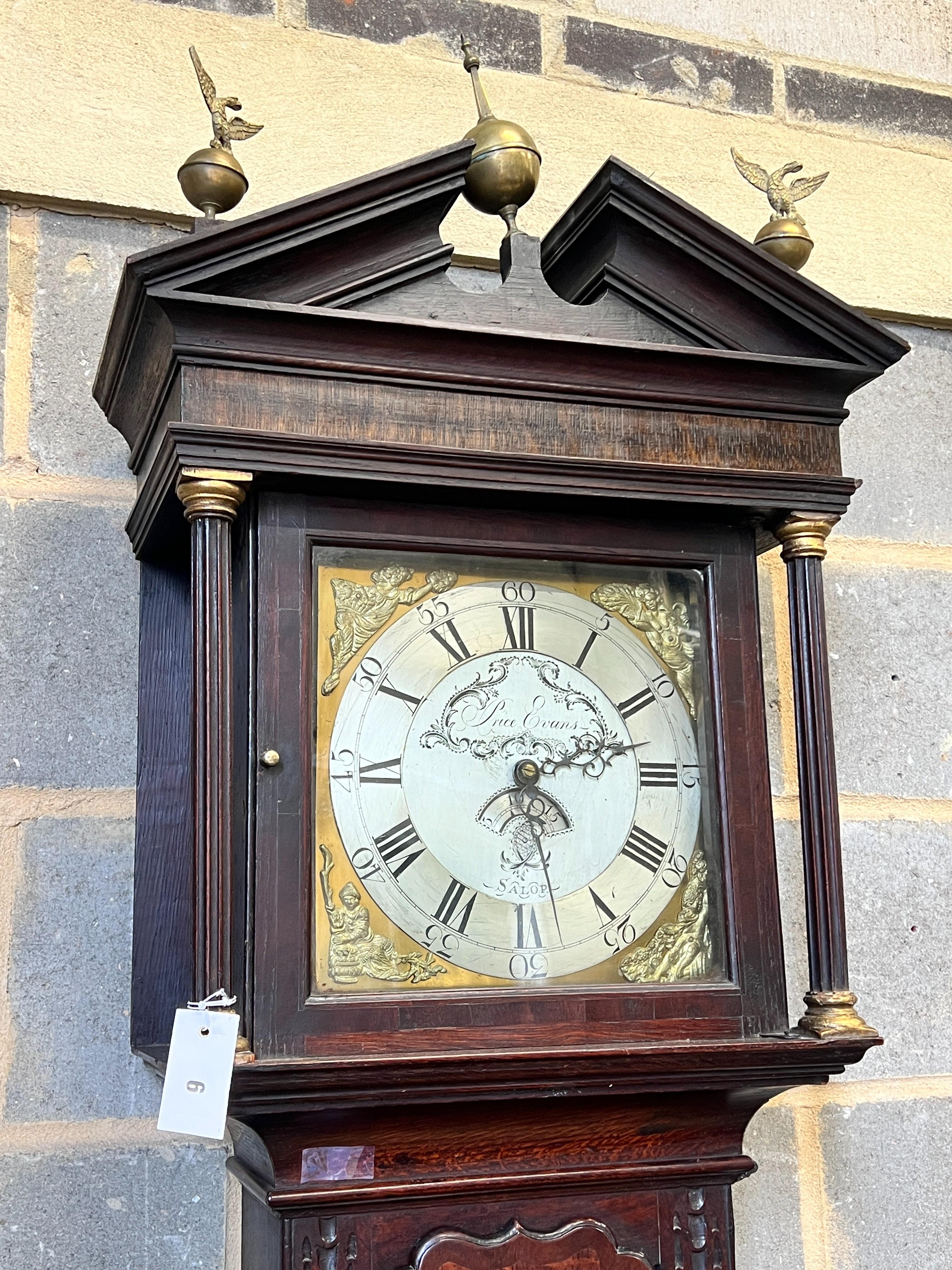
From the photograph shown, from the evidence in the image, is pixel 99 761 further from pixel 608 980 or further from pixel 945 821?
pixel 945 821

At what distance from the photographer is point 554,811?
98 centimetres

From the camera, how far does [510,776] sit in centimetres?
97

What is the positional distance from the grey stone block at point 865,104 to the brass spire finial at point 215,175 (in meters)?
0.69

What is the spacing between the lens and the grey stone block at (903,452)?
4.50 feet

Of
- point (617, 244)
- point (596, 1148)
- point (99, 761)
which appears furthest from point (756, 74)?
point (596, 1148)

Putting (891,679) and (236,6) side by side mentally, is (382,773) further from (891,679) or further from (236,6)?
(236,6)

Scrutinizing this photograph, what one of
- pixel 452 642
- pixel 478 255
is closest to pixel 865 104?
pixel 478 255

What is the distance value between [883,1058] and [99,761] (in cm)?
71

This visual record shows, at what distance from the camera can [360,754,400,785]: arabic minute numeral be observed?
0.94 meters

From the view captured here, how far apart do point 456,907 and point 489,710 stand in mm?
134

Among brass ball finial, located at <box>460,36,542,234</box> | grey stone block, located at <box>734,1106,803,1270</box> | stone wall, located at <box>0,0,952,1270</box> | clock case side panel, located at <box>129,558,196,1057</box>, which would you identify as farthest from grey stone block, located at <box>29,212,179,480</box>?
grey stone block, located at <box>734,1106,803,1270</box>

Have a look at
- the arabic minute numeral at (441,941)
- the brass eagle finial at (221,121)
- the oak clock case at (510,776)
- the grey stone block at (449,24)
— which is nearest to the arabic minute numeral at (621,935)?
the oak clock case at (510,776)

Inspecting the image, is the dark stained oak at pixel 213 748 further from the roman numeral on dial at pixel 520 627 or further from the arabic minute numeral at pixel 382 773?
Answer: the roman numeral on dial at pixel 520 627

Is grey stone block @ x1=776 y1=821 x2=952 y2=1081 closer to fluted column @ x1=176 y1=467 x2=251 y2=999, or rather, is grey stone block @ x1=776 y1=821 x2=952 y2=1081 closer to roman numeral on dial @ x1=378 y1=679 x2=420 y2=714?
roman numeral on dial @ x1=378 y1=679 x2=420 y2=714
